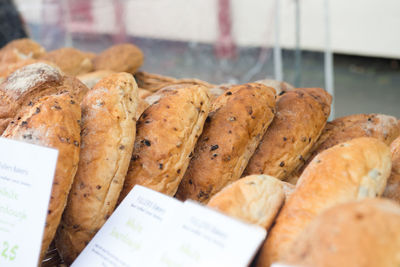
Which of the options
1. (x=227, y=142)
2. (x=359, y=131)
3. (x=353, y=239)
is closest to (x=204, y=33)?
(x=359, y=131)

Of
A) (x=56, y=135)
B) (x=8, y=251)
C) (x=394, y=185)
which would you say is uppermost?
(x=56, y=135)

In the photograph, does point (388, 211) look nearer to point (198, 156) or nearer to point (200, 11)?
point (198, 156)

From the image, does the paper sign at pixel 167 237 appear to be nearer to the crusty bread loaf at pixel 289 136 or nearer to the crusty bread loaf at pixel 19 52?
the crusty bread loaf at pixel 289 136

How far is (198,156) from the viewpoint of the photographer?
140 centimetres

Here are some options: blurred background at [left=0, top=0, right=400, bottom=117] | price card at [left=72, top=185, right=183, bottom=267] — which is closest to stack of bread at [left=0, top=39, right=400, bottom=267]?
price card at [left=72, top=185, right=183, bottom=267]

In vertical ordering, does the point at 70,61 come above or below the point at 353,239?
below

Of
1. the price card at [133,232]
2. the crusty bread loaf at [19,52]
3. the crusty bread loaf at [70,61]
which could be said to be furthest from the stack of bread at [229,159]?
the crusty bread loaf at [19,52]

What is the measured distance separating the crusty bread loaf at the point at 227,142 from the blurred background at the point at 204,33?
1.68 m

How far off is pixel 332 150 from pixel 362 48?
479 cm

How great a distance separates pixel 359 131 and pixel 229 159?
594 mm

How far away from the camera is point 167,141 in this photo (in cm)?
128

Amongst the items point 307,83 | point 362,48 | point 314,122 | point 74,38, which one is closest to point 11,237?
point 314,122

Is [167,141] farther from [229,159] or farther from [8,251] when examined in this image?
[8,251]

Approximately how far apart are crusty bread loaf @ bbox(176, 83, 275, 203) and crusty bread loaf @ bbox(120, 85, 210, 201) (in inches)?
2.9
